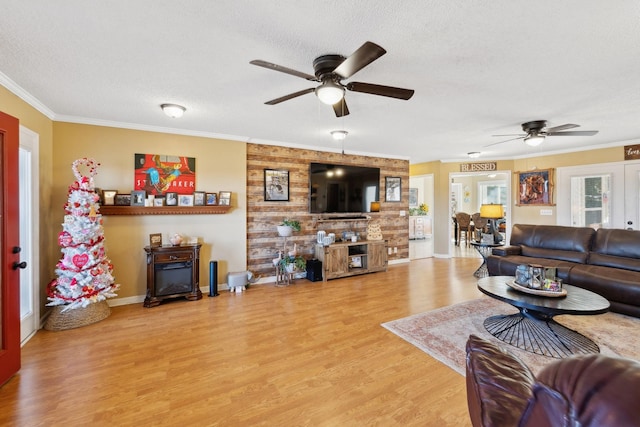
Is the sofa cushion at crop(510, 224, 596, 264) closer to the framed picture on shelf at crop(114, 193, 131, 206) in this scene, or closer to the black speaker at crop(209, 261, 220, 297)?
the black speaker at crop(209, 261, 220, 297)

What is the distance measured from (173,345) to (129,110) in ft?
9.23

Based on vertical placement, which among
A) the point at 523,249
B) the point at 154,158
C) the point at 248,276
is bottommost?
the point at 248,276

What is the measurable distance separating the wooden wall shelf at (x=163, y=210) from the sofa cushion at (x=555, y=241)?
520 cm

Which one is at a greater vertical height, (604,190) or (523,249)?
(604,190)

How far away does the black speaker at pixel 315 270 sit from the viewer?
16.2 ft

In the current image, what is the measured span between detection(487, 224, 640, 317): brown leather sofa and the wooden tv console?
1.95 m

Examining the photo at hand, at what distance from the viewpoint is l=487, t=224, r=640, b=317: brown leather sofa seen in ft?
10.6

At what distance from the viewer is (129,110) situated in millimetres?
3312

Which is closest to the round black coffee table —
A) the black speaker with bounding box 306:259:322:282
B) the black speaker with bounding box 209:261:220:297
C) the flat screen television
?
the black speaker with bounding box 306:259:322:282

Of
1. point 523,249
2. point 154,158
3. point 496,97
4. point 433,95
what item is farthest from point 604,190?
point 154,158

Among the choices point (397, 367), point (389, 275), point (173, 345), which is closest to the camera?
point (397, 367)

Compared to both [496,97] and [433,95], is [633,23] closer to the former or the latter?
[496,97]

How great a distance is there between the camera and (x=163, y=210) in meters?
3.93

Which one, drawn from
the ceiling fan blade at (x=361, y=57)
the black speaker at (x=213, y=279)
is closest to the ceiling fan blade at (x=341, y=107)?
the ceiling fan blade at (x=361, y=57)
